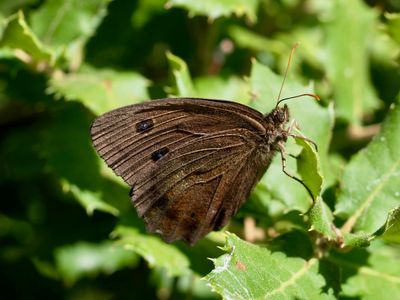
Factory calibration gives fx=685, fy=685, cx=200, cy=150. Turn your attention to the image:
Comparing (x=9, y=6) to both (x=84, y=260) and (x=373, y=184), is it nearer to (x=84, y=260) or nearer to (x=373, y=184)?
(x=84, y=260)

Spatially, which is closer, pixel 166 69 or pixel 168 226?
pixel 168 226

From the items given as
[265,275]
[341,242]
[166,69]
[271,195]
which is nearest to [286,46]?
[166,69]

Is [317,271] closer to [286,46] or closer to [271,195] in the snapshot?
[271,195]

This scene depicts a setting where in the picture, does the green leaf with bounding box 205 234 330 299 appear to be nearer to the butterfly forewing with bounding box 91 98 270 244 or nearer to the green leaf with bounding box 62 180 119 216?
the butterfly forewing with bounding box 91 98 270 244

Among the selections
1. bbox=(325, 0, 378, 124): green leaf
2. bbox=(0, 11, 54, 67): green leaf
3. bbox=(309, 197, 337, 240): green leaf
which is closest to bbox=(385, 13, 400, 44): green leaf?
bbox=(325, 0, 378, 124): green leaf

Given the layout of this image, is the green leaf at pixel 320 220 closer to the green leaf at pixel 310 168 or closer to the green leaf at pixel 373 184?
the green leaf at pixel 310 168

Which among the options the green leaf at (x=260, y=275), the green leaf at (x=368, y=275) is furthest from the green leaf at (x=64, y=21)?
the green leaf at (x=368, y=275)

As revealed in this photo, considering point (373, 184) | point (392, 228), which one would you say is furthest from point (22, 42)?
point (392, 228)
